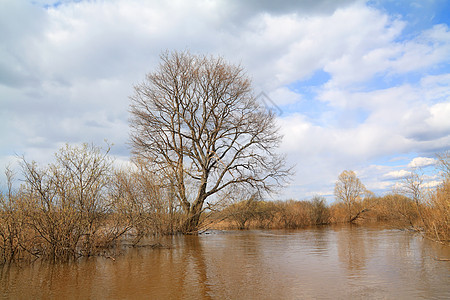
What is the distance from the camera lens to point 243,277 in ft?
25.3

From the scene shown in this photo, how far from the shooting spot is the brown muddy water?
627cm

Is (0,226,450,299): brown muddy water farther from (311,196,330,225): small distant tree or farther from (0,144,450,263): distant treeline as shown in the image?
(311,196,330,225): small distant tree

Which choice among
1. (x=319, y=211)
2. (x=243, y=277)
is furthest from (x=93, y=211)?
(x=319, y=211)

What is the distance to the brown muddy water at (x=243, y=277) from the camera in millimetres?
6270

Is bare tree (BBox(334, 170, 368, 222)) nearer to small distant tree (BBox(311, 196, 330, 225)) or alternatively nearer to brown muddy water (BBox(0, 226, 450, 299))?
small distant tree (BBox(311, 196, 330, 225))

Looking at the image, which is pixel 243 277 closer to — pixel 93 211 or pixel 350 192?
pixel 93 211

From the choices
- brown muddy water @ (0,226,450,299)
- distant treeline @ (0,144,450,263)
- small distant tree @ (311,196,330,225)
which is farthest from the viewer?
small distant tree @ (311,196,330,225)

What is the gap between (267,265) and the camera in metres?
9.33

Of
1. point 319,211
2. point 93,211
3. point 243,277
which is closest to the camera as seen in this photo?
point 243,277

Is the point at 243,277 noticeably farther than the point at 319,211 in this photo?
No

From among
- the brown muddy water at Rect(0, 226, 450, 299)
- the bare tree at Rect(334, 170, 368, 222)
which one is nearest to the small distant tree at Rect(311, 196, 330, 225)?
the bare tree at Rect(334, 170, 368, 222)

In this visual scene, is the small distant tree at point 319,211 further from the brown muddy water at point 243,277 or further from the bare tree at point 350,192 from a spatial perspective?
the brown muddy water at point 243,277

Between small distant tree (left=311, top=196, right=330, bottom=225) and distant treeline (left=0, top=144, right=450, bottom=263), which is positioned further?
small distant tree (left=311, top=196, right=330, bottom=225)

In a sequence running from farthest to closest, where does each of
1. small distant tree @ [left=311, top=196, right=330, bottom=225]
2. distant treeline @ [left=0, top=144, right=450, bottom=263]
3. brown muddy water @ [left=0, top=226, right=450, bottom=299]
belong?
1. small distant tree @ [left=311, top=196, right=330, bottom=225]
2. distant treeline @ [left=0, top=144, right=450, bottom=263]
3. brown muddy water @ [left=0, top=226, right=450, bottom=299]
